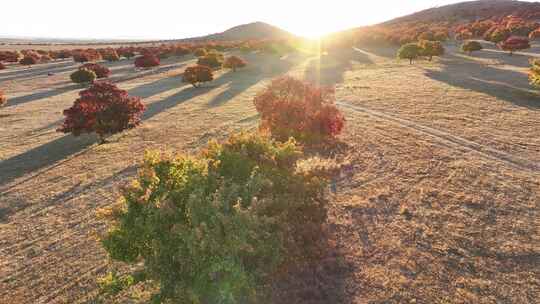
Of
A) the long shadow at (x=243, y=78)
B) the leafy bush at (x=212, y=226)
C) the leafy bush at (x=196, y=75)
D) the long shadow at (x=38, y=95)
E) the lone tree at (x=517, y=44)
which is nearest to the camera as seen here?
the leafy bush at (x=212, y=226)

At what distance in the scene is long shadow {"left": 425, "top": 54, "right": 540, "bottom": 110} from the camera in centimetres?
2357

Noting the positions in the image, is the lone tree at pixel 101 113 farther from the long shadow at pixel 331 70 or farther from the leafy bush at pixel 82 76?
the leafy bush at pixel 82 76

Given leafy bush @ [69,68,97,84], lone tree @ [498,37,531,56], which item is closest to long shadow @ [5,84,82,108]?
leafy bush @ [69,68,97,84]

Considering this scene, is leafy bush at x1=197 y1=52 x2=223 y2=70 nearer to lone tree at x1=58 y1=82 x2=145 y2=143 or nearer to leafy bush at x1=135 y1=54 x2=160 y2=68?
leafy bush at x1=135 y1=54 x2=160 y2=68

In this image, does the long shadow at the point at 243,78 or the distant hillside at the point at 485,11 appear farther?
the distant hillside at the point at 485,11

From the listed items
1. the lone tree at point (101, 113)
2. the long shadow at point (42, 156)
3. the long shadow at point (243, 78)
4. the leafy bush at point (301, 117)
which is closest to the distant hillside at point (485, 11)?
the long shadow at point (243, 78)

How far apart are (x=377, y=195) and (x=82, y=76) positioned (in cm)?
3966

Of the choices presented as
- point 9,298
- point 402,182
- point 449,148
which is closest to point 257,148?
point 402,182

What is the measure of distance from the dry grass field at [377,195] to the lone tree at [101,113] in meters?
1.13

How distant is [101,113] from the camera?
60.7ft

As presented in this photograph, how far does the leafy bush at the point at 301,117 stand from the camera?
17.1m

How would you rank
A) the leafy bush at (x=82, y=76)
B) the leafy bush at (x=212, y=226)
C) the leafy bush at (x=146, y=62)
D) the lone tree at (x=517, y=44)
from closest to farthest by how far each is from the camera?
1. the leafy bush at (x=212, y=226)
2. the leafy bush at (x=82, y=76)
3. the lone tree at (x=517, y=44)
4. the leafy bush at (x=146, y=62)

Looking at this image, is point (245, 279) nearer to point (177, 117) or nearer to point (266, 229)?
point (266, 229)

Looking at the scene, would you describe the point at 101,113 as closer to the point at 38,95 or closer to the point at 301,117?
the point at 301,117
